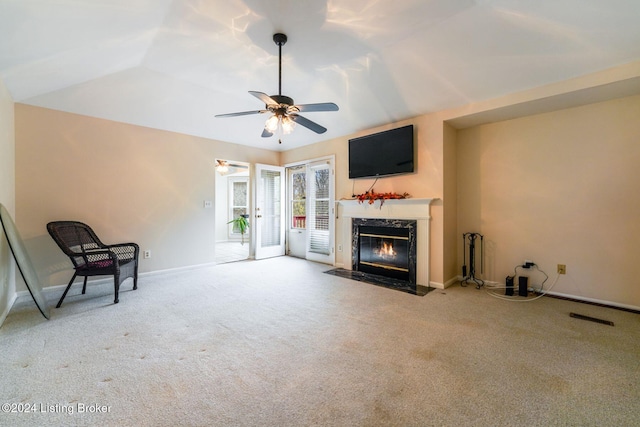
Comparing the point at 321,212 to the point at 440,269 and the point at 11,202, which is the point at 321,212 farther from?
the point at 11,202

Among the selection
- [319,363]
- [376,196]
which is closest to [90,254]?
[319,363]

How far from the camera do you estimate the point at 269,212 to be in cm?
597

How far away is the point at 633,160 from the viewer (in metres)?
2.84

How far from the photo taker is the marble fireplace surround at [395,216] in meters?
3.75

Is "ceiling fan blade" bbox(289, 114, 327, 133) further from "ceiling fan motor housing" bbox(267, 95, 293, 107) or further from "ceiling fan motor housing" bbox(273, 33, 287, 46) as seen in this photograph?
"ceiling fan motor housing" bbox(273, 33, 287, 46)

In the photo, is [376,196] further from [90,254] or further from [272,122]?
[90,254]

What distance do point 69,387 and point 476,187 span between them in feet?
16.0

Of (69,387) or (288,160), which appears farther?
(288,160)

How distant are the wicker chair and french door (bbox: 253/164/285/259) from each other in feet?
7.95

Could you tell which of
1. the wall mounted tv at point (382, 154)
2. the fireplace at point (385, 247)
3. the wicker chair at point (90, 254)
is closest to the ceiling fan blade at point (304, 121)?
the wall mounted tv at point (382, 154)

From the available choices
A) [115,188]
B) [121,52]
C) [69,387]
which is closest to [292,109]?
[121,52]

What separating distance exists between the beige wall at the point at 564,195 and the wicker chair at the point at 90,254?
16.3ft

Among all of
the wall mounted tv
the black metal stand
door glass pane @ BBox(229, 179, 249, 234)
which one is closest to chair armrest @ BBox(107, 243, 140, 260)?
the wall mounted tv

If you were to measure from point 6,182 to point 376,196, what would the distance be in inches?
186
